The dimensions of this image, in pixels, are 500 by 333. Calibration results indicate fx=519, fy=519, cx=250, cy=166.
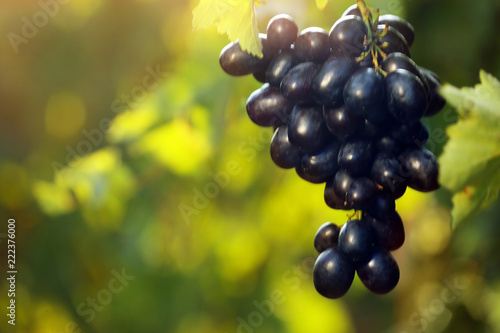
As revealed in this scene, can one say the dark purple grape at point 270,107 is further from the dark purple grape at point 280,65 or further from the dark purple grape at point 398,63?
the dark purple grape at point 398,63

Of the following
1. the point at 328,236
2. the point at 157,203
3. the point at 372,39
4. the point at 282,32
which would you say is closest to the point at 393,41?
the point at 372,39

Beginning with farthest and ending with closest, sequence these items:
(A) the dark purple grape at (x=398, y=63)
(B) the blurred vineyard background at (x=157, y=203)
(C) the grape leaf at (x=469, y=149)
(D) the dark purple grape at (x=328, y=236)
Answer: (B) the blurred vineyard background at (x=157, y=203) → (D) the dark purple grape at (x=328, y=236) → (A) the dark purple grape at (x=398, y=63) → (C) the grape leaf at (x=469, y=149)

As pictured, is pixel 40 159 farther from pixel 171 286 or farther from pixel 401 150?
pixel 401 150

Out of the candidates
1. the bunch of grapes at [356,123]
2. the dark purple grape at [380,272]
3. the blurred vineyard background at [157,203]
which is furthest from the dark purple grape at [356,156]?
the blurred vineyard background at [157,203]

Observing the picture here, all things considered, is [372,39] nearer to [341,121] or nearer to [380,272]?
[341,121]

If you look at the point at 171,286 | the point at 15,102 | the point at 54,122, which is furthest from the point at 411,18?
the point at 15,102

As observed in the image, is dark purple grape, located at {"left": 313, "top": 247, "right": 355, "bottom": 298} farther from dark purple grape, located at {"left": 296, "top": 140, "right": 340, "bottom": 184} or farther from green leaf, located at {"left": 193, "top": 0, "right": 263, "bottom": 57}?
green leaf, located at {"left": 193, "top": 0, "right": 263, "bottom": 57}
